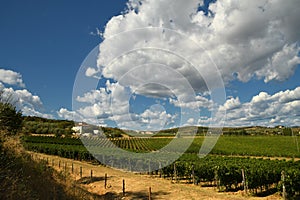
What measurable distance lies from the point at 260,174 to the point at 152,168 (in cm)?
1679

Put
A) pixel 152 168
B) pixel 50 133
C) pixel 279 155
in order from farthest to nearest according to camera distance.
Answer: pixel 50 133
pixel 279 155
pixel 152 168

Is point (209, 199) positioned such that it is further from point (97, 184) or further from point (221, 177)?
point (97, 184)

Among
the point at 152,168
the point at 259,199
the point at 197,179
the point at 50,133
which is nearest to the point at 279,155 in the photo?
the point at 152,168

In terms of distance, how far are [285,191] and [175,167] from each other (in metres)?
13.0

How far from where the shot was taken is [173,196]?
1811 centimetres

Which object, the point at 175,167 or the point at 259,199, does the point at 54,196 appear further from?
the point at 175,167

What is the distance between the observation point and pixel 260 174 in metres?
19.5

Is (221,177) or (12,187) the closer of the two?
(12,187)

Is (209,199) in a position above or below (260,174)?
below

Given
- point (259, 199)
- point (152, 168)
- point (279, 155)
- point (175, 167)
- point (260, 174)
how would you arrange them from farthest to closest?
point (279, 155) → point (152, 168) → point (175, 167) → point (260, 174) → point (259, 199)

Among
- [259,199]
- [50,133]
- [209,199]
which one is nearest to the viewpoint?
[209,199]

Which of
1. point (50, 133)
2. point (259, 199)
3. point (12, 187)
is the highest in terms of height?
point (50, 133)

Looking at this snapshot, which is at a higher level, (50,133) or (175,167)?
(50,133)

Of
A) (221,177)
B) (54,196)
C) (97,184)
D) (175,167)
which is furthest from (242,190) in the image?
(54,196)
